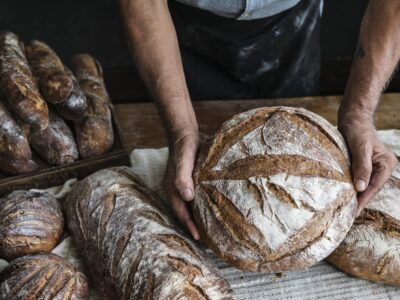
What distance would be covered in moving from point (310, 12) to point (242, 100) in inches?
17.2

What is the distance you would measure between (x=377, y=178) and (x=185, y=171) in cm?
52

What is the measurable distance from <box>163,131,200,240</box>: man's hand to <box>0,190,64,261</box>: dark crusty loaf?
0.35m

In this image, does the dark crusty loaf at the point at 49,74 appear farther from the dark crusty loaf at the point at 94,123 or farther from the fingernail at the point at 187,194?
the fingernail at the point at 187,194

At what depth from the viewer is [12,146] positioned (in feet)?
5.59

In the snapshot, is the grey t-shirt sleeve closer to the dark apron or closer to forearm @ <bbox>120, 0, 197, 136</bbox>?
the dark apron

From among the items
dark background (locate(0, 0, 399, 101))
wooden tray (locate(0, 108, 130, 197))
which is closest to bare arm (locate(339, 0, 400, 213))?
wooden tray (locate(0, 108, 130, 197))

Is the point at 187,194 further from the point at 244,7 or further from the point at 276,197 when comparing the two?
the point at 244,7

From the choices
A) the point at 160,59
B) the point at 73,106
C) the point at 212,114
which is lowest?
the point at 212,114

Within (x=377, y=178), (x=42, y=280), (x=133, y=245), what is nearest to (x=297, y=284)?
(x=377, y=178)

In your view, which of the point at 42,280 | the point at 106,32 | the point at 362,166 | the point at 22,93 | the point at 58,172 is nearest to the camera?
the point at 42,280

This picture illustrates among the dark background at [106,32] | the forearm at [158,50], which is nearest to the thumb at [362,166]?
the forearm at [158,50]

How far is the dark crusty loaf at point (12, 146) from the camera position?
5.59 feet

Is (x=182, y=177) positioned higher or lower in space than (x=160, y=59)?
lower

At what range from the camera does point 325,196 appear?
1.38 m
